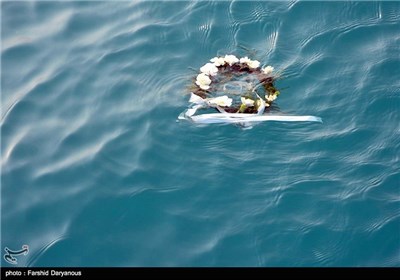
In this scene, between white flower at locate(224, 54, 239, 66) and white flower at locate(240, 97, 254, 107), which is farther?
white flower at locate(224, 54, 239, 66)

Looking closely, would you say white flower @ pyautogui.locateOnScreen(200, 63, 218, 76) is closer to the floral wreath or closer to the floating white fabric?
the floral wreath

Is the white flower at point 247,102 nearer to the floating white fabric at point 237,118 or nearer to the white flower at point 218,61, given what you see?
the floating white fabric at point 237,118

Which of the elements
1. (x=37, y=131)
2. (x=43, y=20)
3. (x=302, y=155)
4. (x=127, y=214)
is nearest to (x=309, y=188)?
(x=302, y=155)

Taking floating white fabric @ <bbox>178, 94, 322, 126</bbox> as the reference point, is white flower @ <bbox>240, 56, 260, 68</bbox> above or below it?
above

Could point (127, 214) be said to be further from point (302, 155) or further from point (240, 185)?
point (302, 155)

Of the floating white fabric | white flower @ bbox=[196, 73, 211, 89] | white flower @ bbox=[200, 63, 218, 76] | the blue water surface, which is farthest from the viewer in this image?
white flower @ bbox=[200, 63, 218, 76]

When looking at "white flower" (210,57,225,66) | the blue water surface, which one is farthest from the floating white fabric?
"white flower" (210,57,225,66)

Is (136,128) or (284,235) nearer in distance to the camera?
(284,235)

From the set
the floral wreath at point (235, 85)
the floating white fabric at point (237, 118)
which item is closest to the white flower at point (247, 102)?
the floral wreath at point (235, 85)

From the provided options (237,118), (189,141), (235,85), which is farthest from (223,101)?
(189,141)
